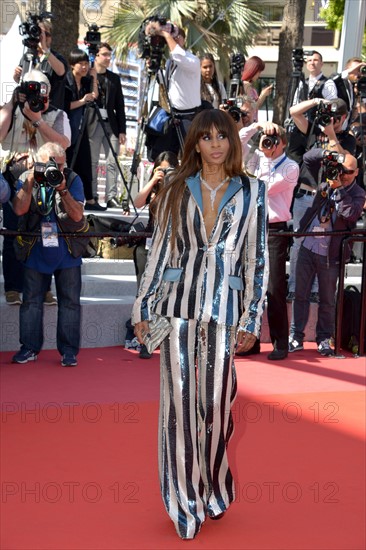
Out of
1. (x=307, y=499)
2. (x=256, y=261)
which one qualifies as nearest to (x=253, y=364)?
(x=307, y=499)

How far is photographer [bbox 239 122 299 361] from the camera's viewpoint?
7105 mm

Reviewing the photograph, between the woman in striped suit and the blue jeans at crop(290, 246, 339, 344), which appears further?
the blue jeans at crop(290, 246, 339, 344)

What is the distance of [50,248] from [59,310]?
1.62 ft

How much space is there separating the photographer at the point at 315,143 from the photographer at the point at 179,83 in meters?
0.92

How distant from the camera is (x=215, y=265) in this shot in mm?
3670

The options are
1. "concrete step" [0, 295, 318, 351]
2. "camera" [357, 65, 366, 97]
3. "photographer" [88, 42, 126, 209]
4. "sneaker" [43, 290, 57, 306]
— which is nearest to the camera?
"concrete step" [0, 295, 318, 351]

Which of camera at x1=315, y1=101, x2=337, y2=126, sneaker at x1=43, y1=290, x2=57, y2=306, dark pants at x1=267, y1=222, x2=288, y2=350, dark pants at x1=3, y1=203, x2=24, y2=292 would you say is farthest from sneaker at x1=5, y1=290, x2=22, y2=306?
camera at x1=315, y1=101, x2=337, y2=126

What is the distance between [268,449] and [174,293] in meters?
1.69

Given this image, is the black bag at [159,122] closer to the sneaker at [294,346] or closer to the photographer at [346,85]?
the photographer at [346,85]

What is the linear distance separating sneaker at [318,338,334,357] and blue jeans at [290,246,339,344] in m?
0.03

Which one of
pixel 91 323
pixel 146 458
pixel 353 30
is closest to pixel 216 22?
pixel 353 30

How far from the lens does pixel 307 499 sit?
4309mm

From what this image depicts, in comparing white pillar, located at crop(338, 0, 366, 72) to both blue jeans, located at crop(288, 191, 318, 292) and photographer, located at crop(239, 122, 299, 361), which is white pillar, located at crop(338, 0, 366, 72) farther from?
photographer, located at crop(239, 122, 299, 361)

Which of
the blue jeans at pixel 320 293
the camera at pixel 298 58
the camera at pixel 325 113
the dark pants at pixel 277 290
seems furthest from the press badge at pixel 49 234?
the camera at pixel 298 58
